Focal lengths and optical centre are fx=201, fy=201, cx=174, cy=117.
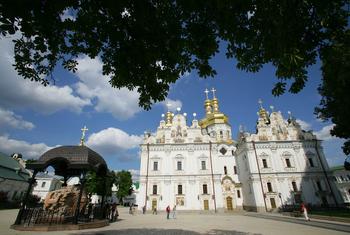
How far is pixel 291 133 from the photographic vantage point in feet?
116

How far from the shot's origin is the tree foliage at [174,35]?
3.71 meters

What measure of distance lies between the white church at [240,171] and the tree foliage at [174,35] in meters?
30.2

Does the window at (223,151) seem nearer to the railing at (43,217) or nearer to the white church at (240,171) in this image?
the white church at (240,171)

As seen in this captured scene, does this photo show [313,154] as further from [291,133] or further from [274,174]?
[274,174]

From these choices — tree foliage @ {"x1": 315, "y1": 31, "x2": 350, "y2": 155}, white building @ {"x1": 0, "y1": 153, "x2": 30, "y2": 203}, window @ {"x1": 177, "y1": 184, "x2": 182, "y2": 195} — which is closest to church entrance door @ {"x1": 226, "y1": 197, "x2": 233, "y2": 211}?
window @ {"x1": 177, "y1": 184, "x2": 182, "y2": 195}

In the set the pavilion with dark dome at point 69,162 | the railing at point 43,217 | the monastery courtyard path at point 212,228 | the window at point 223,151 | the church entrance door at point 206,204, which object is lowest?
the monastery courtyard path at point 212,228

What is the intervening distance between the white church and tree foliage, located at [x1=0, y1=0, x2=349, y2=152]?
99.0ft

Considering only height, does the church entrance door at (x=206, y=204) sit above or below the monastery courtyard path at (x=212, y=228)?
above

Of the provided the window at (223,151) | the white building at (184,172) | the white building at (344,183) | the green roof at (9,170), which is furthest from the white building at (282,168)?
the green roof at (9,170)

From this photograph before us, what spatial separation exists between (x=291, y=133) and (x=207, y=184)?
17403mm

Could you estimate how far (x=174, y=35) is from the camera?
14.4ft

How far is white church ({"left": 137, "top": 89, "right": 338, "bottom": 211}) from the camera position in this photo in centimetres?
3144

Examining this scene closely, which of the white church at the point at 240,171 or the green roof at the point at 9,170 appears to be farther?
the green roof at the point at 9,170

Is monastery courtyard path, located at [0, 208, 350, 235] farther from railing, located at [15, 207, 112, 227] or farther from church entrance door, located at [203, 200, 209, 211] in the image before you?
church entrance door, located at [203, 200, 209, 211]
